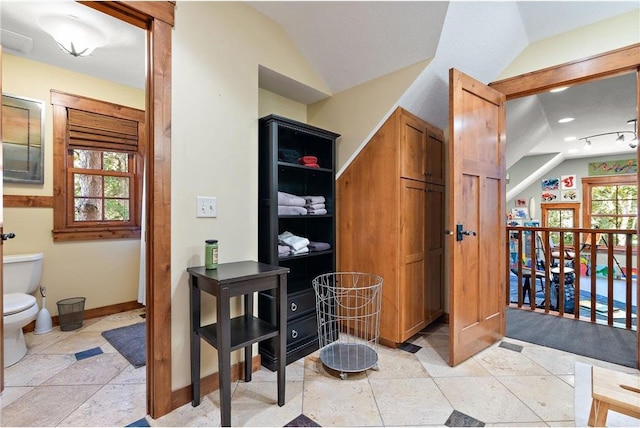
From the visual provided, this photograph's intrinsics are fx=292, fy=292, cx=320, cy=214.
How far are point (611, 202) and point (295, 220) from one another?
7.35 m

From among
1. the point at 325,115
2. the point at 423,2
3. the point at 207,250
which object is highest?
the point at 423,2

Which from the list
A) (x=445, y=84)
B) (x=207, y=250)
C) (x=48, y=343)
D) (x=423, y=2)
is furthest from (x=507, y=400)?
(x=48, y=343)

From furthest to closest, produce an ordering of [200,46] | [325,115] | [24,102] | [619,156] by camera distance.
A: [619,156], [325,115], [24,102], [200,46]

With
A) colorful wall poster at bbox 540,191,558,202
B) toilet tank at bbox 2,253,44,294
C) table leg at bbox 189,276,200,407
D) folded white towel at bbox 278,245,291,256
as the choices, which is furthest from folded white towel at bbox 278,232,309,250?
colorful wall poster at bbox 540,191,558,202

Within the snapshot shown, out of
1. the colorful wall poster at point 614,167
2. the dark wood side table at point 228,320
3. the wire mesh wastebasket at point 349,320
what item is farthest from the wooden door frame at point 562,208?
the dark wood side table at point 228,320

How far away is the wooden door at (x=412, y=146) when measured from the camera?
230 centimetres

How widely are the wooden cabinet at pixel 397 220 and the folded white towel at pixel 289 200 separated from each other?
493 mm

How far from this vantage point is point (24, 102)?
2.55 m

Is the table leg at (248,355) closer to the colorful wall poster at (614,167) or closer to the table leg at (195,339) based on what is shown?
the table leg at (195,339)

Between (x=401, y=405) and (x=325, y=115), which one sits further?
(x=325, y=115)

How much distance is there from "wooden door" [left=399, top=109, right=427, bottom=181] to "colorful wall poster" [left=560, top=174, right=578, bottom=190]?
20.2 ft

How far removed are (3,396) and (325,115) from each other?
291 centimetres

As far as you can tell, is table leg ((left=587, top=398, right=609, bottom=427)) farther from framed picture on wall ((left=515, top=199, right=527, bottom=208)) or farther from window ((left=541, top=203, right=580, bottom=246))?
framed picture on wall ((left=515, top=199, right=527, bottom=208))

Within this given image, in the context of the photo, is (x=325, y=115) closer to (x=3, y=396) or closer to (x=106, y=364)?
(x=106, y=364)
